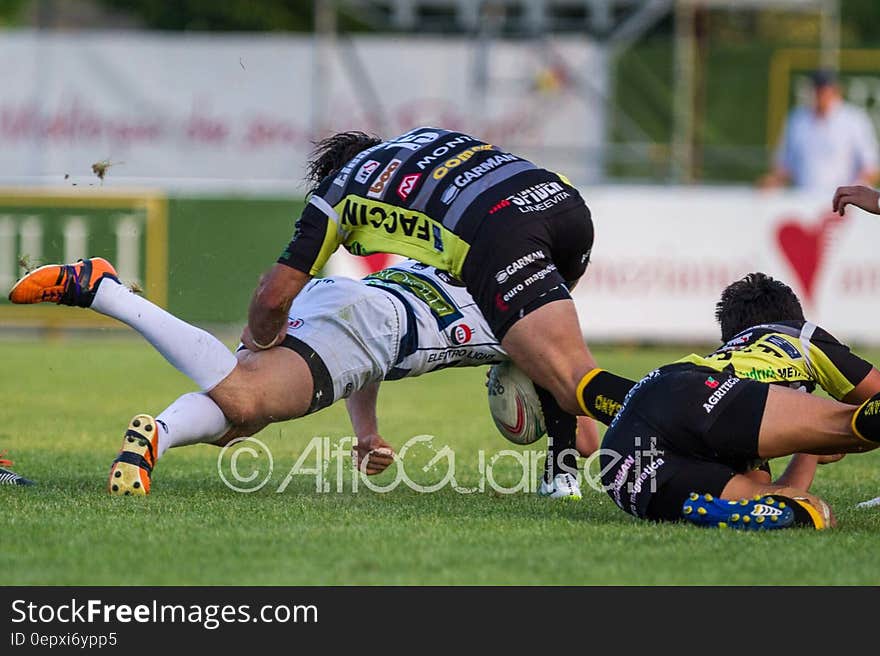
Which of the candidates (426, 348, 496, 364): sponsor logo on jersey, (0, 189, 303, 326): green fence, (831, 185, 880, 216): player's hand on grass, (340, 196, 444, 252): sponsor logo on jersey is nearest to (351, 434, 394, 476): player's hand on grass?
(426, 348, 496, 364): sponsor logo on jersey

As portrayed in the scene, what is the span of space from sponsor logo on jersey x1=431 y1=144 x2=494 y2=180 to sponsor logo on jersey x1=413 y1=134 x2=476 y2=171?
4cm

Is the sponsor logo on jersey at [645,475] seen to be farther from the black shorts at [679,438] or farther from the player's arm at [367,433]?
the player's arm at [367,433]

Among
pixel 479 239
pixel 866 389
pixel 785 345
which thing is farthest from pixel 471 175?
pixel 866 389

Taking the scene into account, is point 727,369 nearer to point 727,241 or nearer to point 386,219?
point 386,219

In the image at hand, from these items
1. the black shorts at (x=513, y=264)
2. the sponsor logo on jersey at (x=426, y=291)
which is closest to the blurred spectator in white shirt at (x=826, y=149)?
the sponsor logo on jersey at (x=426, y=291)

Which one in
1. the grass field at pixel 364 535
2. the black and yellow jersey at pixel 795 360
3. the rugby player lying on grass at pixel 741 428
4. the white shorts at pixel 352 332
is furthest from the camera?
the white shorts at pixel 352 332

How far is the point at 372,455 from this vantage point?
6.39 m

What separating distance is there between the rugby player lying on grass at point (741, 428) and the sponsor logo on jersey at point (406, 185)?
1.20m

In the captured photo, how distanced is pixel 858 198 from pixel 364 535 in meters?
2.28

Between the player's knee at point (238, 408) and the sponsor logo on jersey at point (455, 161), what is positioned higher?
the sponsor logo on jersey at point (455, 161)

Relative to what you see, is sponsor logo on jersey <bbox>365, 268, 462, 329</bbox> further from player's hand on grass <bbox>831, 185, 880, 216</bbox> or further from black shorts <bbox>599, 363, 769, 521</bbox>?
player's hand on grass <bbox>831, 185, 880, 216</bbox>

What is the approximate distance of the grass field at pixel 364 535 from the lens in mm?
4375

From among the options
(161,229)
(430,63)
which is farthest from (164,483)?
(430,63)
